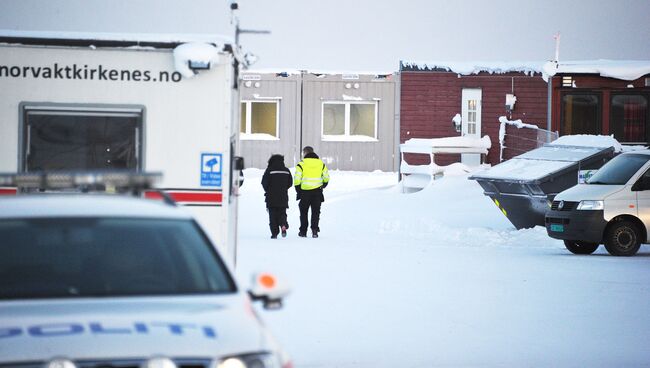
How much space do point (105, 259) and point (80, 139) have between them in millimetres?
5773

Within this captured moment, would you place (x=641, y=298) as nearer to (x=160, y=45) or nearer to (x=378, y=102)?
(x=160, y=45)

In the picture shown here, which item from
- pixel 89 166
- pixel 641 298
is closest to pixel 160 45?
pixel 89 166

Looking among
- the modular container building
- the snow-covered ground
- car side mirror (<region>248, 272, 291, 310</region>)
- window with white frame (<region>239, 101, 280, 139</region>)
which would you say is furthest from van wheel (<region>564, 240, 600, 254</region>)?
window with white frame (<region>239, 101, 280, 139</region>)

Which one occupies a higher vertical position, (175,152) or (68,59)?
(68,59)

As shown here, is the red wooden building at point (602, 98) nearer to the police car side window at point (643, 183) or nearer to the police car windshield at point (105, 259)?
the police car side window at point (643, 183)

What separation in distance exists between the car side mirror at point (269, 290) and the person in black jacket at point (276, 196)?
1646 cm

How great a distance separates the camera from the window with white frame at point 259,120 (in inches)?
1715

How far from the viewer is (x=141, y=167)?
1213cm

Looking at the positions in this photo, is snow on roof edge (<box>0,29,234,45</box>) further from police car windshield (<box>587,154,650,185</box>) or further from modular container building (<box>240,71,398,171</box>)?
modular container building (<box>240,71,398,171</box>)

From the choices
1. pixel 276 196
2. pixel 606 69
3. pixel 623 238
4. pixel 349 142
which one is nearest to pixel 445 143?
pixel 606 69

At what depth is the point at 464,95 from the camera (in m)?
36.9

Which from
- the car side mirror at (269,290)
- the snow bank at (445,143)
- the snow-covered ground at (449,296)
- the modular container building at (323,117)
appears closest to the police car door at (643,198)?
the snow-covered ground at (449,296)

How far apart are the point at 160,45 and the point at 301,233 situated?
38.8ft

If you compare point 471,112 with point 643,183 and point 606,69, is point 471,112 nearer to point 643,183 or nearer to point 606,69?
point 606,69
